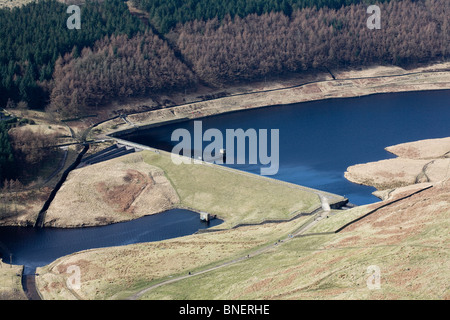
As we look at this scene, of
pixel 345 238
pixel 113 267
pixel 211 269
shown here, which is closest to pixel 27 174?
pixel 113 267

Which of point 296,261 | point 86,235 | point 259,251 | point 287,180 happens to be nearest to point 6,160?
point 86,235

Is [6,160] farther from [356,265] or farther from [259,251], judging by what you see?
[356,265]

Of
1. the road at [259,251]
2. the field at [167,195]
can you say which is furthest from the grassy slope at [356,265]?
the field at [167,195]

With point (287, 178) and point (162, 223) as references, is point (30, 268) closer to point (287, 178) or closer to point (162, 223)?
point (162, 223)

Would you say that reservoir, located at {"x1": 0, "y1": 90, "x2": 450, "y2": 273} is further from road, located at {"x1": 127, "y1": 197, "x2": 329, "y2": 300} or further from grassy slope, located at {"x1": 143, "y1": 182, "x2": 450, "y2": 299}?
grassy slope, located at {"x1": 143, "y1": 182, "x2": 450, "y2": 299}

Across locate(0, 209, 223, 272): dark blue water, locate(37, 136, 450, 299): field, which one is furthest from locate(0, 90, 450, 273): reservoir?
locate(37, 136, 450, 299): field

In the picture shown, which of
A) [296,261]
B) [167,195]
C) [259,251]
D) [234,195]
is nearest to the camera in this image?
[296,261]

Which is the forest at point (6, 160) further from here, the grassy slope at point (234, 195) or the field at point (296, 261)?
the field at point (296, 261)

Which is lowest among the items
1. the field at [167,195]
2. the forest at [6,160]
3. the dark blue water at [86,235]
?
the dark blue water at [86,235]
